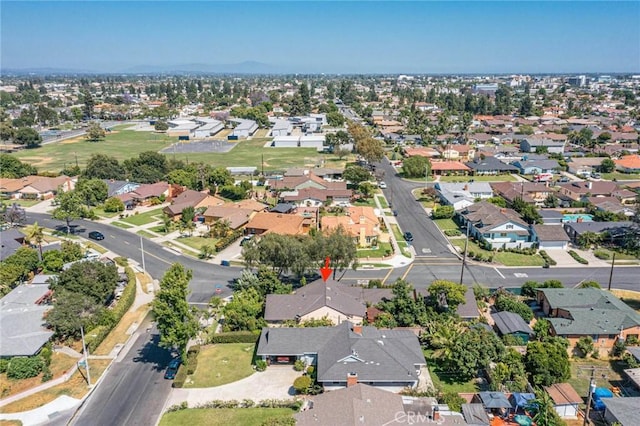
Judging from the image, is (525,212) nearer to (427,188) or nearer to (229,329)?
(427,188)

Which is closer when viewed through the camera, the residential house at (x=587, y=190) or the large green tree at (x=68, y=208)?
the large green tree at (x=68, y=208)

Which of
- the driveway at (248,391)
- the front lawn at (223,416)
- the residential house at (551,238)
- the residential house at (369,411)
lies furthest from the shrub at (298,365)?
the residential house at (551,238)

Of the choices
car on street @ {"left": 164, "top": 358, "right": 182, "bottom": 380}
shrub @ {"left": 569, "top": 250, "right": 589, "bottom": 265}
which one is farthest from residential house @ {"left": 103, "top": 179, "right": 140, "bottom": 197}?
shrub @ {"left": 569, "top": 250, "right": 589, "bottom": 265}

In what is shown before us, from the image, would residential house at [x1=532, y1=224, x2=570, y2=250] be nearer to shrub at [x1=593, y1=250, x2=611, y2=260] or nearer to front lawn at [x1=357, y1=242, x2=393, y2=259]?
shrub at [x1=593, y1=250, x2=611, y2=260]

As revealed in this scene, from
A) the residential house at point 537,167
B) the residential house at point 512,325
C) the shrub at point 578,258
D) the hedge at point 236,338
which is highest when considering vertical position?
the residential house at point 537,167

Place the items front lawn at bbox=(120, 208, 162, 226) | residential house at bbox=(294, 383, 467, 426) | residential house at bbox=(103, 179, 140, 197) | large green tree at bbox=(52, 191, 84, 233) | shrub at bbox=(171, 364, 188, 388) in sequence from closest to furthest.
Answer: residential house at bbox=(294, 383, 467, 426), shrub at bbox=(171, 364, 188, 388), large green tree at bbox=(52, 191, 84, 233), front lawn at bbox=(120, 208, 162, 226), residential house at bbox=(103, 179, 140, 197)

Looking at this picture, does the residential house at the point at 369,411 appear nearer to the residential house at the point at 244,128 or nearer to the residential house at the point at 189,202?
the residential house at the point at 189,202

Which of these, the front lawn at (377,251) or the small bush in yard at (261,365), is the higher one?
the front lawn at (377,251)
